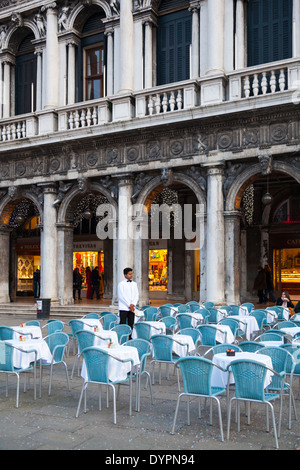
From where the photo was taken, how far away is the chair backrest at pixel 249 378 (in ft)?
17.5

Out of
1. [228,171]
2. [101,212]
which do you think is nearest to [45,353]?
[228,171]

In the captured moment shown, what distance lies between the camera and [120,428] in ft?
18.7

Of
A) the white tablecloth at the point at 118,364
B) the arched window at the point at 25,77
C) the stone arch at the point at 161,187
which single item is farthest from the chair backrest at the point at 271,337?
the arched window at the point at 25,77

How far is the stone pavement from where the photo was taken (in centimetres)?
512

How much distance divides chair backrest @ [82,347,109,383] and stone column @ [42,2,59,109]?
1420cm

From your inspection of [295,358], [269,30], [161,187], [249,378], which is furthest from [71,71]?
[249,378]

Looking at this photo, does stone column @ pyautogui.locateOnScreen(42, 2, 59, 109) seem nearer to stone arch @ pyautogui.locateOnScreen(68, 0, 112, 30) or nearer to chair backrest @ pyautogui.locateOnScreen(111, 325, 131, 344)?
stone arch @ pyautogui.locateOnScreen(68, 0, 112, 30)

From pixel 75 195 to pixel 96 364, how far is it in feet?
40.5

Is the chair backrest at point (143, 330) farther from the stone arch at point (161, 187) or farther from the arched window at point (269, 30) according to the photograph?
the arched window at point (269, 30)

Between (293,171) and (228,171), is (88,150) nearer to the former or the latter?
(228,171)

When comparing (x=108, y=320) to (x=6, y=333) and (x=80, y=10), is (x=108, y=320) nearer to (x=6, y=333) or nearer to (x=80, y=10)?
(x=6, y=333)

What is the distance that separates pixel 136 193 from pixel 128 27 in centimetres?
578

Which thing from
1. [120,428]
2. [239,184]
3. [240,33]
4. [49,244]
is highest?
[240,33]
